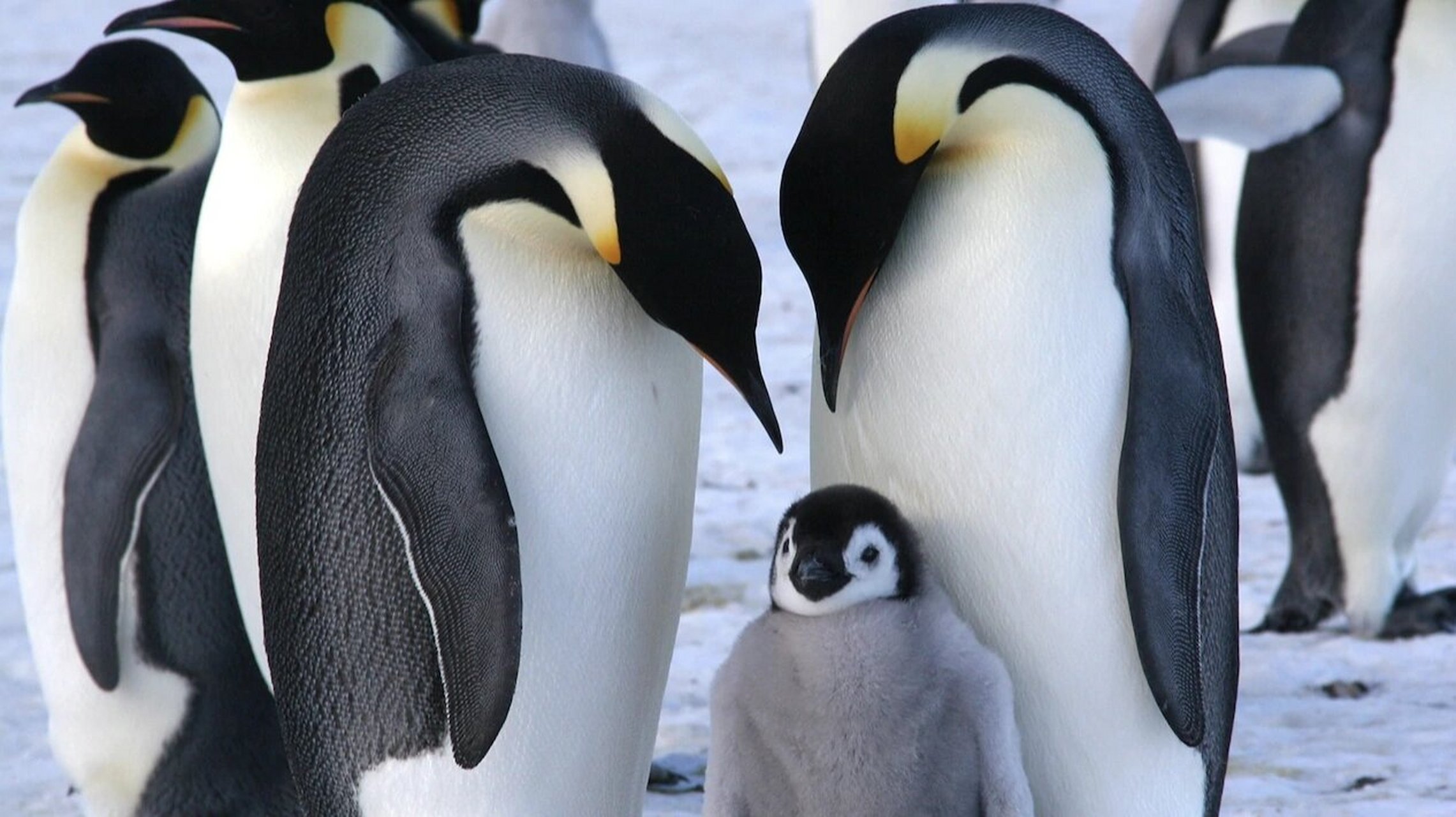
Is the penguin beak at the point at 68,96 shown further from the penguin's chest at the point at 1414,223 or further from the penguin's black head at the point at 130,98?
the penguin's chest at the point at 1414,223

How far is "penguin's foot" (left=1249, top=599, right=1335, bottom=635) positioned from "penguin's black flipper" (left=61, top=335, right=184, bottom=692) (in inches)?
74.2

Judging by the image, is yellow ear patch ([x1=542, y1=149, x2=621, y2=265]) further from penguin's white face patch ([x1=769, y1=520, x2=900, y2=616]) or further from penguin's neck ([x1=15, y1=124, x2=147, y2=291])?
penguin's neck ([x1=15, y1=124, x2=147, y2=291])

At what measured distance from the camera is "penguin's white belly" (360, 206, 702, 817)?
6.70ft

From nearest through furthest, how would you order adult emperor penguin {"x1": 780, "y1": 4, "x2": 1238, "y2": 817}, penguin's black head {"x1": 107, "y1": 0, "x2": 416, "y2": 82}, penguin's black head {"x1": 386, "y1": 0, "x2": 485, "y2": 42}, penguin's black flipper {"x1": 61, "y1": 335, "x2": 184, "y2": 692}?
adult emperor penguin {"x1": 780, "y1": 4, "x2": 1238, "y2": 817} < penguin's black head {"x1": 107, "y1": 0, "x2": 416, "y2": 82} < penguin's black flipper {"x1": 61, "y1": 335, "x2": 184, "y2": 692} < penguin's black head {"x1": 386, "y1": 0, "x2": 485, "y2": 42}

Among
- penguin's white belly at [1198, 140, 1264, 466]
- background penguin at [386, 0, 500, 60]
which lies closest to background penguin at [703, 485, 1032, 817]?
background penguin at [386, 0, 500, 60]

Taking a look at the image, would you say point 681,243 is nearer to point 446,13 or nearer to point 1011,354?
point 1011,354

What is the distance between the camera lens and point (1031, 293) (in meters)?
2.07

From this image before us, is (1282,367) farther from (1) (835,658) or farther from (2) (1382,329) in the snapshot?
(1) (835,658)

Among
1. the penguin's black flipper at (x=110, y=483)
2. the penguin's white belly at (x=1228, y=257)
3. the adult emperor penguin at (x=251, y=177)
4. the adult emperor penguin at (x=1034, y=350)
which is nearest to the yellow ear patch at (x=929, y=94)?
the adult emperor penguin at (x=1034, y=350)

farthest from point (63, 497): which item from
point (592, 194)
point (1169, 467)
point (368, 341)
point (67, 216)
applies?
point (1169, 467)

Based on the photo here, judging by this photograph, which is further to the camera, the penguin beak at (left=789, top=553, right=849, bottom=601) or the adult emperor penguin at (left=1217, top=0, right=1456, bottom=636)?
the adult emperor penguin at (left=1217, top=0, right=1456, bottom=636)

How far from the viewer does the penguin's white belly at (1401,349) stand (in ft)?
11.6

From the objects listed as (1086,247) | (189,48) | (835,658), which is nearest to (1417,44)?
(1086,247)

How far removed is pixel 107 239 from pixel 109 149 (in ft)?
0.43
